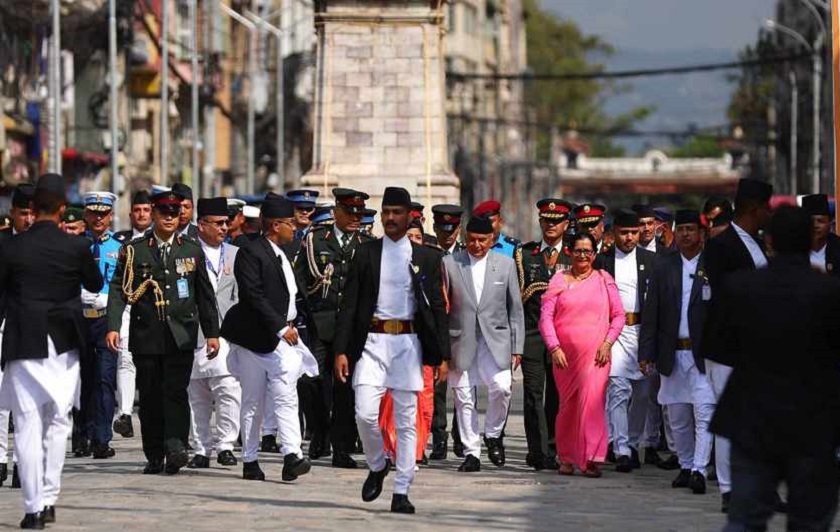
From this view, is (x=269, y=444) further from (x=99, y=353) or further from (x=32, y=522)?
(x=32, y=522)

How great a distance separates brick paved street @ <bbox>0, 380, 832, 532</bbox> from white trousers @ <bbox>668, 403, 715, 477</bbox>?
24 centimetres

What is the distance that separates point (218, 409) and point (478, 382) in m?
1.94

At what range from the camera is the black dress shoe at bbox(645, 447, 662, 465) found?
56.7ft

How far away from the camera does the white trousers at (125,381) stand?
18.8m

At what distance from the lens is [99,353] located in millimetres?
17609

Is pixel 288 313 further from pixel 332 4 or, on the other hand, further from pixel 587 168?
pixel 587 168

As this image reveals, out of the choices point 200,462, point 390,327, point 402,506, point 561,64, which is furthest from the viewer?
point 561,64

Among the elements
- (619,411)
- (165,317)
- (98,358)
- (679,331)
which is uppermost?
(165,317)

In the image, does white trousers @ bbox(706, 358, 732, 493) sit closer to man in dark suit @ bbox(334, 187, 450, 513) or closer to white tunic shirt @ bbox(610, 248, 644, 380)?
man in dark suit @ bbox(334, 187, 450, 513)

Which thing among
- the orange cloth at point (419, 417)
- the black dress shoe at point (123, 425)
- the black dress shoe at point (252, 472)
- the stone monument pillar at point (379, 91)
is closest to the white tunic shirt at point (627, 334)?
the orange cloth at point (419, 417)

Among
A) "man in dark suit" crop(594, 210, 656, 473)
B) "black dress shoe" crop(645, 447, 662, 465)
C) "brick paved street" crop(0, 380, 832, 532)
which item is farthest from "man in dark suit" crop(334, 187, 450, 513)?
"black dress shoe" crop(645, 447, 662, 465)

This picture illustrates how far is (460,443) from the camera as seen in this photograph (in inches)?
688

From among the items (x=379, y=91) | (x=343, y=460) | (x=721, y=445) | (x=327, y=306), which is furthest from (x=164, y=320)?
(x=379, y=91)

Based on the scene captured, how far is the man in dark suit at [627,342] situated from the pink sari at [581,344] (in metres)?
0.40
